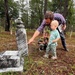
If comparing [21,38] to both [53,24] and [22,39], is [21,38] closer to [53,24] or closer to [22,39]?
[22,39]

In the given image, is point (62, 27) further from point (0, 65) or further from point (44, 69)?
point (0, 65)

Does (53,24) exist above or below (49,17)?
below

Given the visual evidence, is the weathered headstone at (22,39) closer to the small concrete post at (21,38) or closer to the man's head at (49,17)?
the small concrete post at (21,38)

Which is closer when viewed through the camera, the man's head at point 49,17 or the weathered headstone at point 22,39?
the man's head at point 49,17

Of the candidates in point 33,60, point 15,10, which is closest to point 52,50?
point 33,60

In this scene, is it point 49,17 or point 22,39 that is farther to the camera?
point 22,39

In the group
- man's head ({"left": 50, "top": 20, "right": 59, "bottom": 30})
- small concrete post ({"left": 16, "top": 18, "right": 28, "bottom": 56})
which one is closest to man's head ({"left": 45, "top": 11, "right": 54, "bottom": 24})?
man's head ({"left": 50, "top": 20, "right": 59, "bottom": 30})

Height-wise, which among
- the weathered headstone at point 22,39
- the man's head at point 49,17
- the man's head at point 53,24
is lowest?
the weathered headstone at point 22,39

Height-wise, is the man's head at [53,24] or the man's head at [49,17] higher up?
the man's head at [49,17]

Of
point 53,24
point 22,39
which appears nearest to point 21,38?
point 22,39

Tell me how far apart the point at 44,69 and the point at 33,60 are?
2.57 ft

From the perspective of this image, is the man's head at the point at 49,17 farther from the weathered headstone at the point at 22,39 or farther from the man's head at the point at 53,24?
the weathered headstone at the point at 22,39

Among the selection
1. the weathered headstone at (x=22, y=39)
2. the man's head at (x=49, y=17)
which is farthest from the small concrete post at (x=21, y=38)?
the man's head at (x=49, y=17)

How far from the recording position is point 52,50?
6.28 m
